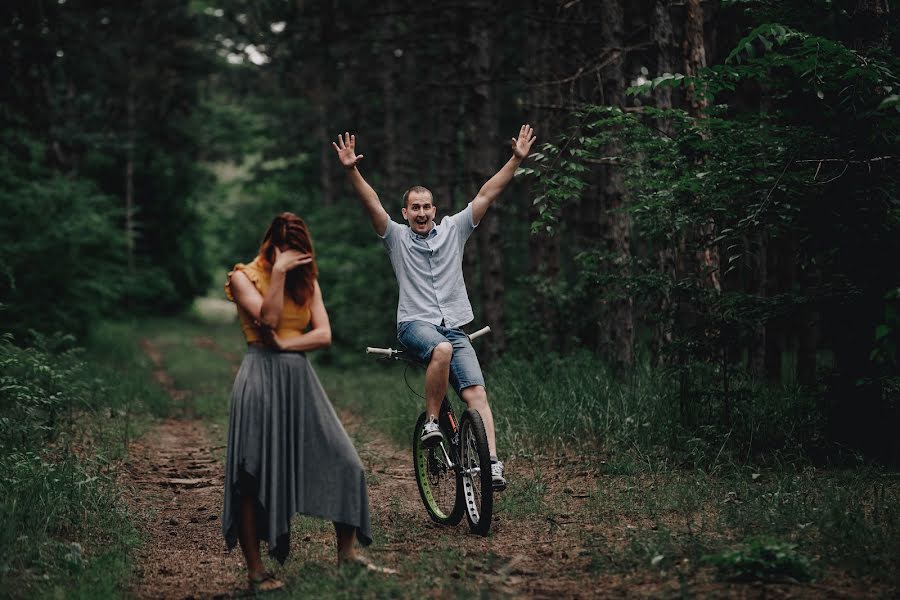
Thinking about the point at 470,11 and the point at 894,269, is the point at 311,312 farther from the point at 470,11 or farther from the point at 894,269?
the point at 470,11

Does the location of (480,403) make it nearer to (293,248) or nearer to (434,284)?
(434,284)

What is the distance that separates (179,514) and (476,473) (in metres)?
3.01

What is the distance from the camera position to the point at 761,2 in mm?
8375

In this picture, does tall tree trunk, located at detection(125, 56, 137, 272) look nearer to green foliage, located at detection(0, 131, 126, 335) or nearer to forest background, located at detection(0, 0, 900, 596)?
forest background, located at detection(0, 0, 900, 596)

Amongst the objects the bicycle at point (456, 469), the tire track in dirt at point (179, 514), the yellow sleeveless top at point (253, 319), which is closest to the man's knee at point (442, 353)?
the bicycle at point (456, 469)

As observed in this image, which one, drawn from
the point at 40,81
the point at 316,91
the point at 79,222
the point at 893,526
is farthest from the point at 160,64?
the point at 893,526

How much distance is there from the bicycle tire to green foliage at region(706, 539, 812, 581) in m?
1.74

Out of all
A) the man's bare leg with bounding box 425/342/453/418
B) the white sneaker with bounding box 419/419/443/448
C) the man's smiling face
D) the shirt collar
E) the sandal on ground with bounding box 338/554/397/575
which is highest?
the man's smiling face

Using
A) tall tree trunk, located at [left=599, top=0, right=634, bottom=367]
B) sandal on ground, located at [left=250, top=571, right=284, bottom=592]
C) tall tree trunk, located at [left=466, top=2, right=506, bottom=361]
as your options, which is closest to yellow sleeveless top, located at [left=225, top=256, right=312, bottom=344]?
sandal on ground, located at [left=250, top=571, right=284, bottom=592]

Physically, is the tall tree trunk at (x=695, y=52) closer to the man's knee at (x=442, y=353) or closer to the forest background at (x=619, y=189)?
the forest background at (x=619, y=189)

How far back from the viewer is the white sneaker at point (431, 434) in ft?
23.1

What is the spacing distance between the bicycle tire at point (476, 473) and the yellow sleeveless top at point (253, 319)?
1.68 m

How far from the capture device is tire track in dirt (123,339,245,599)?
5.98 meters

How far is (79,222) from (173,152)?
20.0 m
